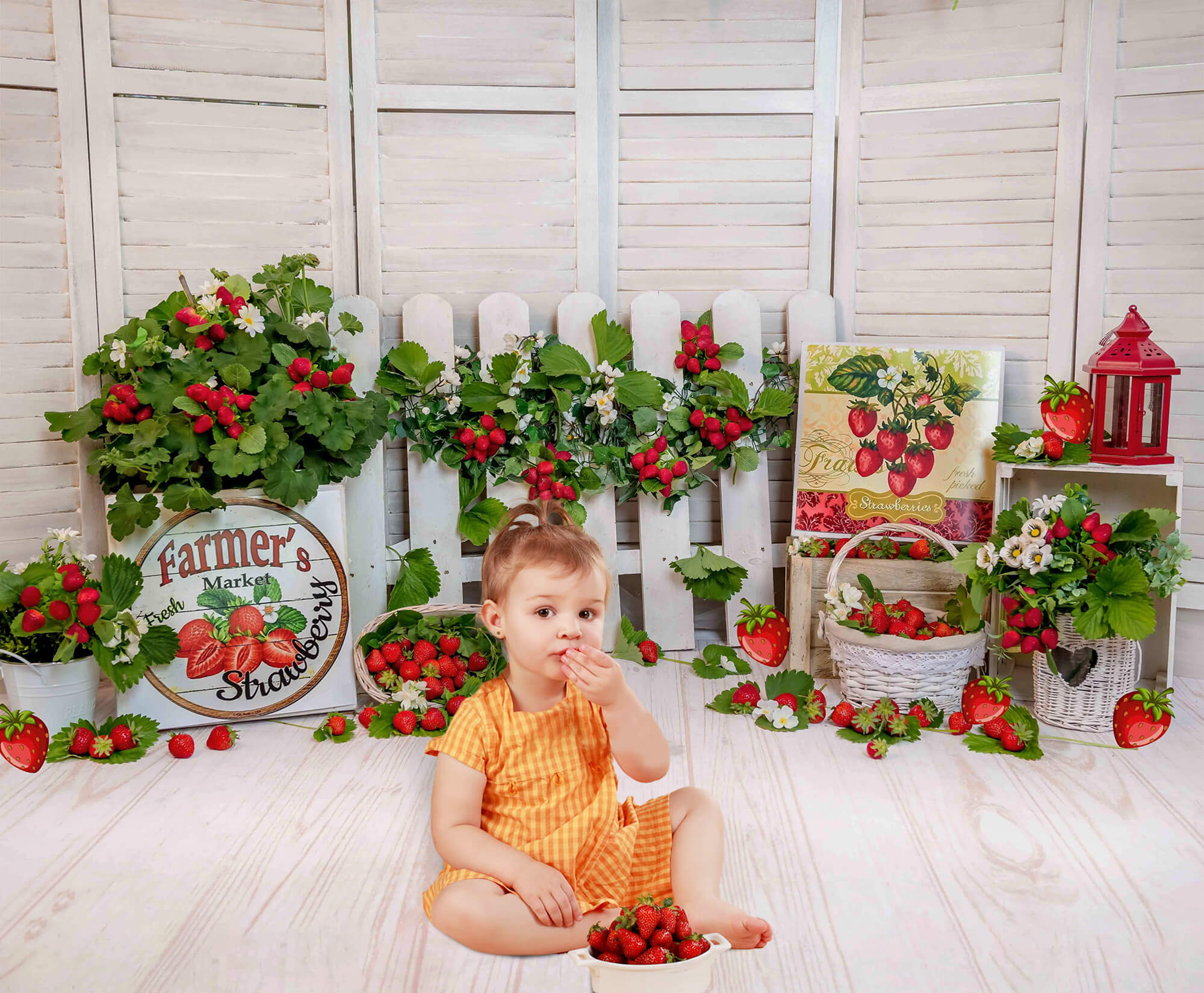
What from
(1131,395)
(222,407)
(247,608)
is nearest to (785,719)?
(1131,395)

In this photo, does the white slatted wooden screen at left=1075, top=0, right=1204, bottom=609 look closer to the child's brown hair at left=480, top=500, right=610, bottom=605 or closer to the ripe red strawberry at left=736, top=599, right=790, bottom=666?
the ripe red strawberry at left=736, top=599, right=790, bottom=666

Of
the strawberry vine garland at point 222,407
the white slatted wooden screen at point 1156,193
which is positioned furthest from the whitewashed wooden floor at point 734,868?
the white slatted wooden screen at point 1156,193

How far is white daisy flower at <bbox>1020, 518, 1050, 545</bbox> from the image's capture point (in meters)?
2.25

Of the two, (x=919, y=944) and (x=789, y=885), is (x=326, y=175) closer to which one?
(x=789, y=885)

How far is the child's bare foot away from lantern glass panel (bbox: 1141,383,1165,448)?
169cm

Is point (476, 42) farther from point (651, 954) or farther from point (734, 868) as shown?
point (651, 954)

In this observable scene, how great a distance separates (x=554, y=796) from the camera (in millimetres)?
1559

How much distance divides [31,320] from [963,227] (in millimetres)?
2498

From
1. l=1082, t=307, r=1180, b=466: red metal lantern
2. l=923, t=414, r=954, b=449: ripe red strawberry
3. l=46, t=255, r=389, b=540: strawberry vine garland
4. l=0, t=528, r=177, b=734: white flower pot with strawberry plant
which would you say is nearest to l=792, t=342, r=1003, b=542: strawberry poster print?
l=923, t=414, r=954, b=449: ripe red strawberry

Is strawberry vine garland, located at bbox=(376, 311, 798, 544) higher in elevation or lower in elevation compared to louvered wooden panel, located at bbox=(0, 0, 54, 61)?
lower

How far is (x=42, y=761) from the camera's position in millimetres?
2051

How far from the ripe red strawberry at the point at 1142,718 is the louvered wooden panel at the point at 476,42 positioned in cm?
212

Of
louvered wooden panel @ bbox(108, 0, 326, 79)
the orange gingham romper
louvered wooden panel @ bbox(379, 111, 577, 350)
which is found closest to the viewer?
the orange gingham romper

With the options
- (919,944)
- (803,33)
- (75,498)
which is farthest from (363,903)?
(803,33)
